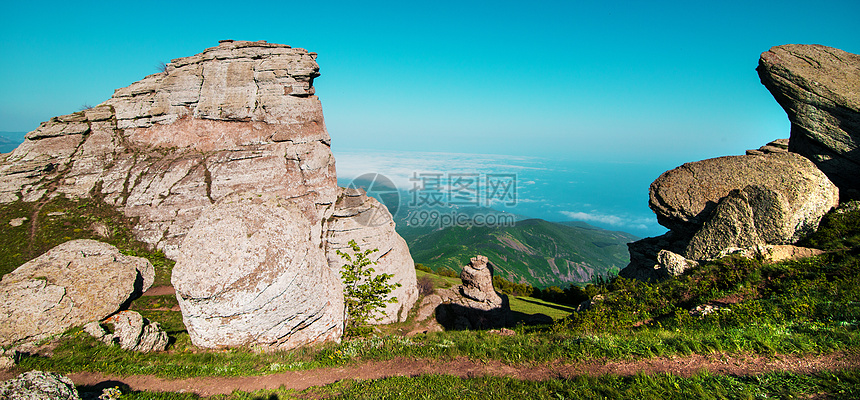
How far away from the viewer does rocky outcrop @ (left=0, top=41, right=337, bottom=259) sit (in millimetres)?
25047

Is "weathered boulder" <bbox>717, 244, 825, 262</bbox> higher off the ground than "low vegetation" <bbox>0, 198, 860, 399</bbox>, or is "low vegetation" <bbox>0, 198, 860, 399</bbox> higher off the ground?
"weathered boulder" <bbox>717, 244, 825, 262</bbox>

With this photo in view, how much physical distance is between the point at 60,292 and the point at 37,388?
801 centimetres

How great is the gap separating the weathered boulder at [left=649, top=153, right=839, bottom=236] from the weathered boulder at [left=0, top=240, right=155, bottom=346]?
2567 centimetres

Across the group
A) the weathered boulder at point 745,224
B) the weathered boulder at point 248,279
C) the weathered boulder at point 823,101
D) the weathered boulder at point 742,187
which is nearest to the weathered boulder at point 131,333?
the weathered boulder at point 248,279

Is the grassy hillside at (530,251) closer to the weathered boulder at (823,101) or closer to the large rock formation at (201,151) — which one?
the large rock formation at (201,151)

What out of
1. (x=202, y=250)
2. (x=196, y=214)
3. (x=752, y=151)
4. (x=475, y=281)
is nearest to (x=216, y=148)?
(x=196, y=214)

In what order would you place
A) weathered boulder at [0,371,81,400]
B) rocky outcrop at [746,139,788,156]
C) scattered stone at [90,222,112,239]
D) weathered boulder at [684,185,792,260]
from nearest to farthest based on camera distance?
weathered boulder at [0,371,81,400], weathered boulder at [684,185,792,260], rocky outcrop at [746,139,788,156], scattered stone at [90,222,112,239]

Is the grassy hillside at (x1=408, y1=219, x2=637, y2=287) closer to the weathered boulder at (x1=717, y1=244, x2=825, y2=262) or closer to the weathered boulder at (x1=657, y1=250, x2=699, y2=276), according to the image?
the weathered boulder at (x1=657, y1=250, x2=699, y2=276)

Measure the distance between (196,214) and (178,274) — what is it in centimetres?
1826

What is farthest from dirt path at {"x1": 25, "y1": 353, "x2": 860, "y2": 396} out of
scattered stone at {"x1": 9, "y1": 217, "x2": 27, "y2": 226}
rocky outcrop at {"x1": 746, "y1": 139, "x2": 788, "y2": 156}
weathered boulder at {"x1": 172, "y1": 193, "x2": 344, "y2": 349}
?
scattered stone at {"x1": 9, "y1": 217, "x2": 27, "y2": 226}

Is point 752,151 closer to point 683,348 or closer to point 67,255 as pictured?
point 683,348

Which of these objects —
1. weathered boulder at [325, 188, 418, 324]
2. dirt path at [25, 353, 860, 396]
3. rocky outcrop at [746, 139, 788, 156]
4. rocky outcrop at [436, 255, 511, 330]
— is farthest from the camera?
rocky outcrop at [436, 255, 511, 330]

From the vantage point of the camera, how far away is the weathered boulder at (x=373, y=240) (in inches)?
866

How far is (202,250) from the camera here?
10445mm
